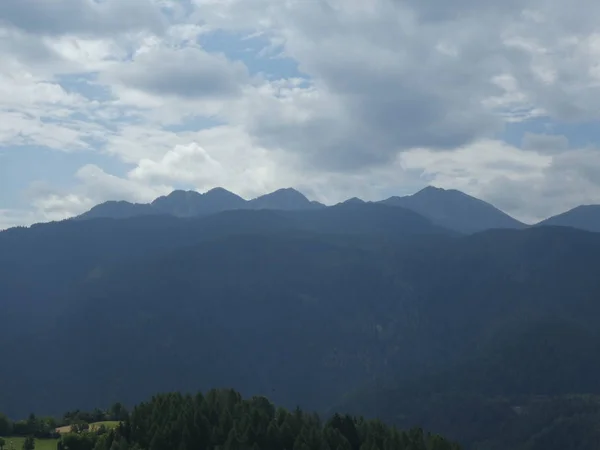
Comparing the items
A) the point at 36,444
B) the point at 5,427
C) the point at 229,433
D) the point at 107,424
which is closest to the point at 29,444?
the point at 36,444

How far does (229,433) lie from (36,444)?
75.8ft

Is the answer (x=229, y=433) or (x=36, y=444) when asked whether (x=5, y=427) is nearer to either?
(x=36, y=444)

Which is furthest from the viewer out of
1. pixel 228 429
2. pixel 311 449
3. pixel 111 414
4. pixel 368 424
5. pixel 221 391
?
pixel 111 414

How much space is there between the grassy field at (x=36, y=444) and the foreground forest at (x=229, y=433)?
6.36 feet

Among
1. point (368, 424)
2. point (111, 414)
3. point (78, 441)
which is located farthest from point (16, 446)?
point (368, 424)

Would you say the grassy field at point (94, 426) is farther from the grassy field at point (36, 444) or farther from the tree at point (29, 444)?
the tree at point (29, 444)

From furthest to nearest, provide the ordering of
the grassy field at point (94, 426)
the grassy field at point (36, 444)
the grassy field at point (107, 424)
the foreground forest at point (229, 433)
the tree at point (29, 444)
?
1. the grassy field at point (94, 426)
2. the grassy field at point (107, 424)
3. the grassy field at point (36, 444)
4. the tree at point (29, 444)
5. the foreground forest at point (229, 433)

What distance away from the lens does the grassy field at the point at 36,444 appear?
7603 cm

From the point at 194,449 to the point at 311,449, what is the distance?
10875 mm

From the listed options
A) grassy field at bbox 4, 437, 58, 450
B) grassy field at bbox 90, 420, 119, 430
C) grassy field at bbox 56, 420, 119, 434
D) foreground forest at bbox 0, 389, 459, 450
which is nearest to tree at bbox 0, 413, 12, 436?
grassy field at bbox 4, 437, 58, 450

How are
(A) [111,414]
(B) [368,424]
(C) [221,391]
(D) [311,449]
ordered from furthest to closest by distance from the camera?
(A) [111,414]
(C) [221,391]
(B) [368,424]
(D) [311,449]

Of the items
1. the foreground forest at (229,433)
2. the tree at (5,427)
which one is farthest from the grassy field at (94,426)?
the foreground forest at (229,433)

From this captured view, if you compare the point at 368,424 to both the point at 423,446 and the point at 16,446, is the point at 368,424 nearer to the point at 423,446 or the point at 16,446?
the point at 423,446

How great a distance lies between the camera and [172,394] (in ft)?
280
